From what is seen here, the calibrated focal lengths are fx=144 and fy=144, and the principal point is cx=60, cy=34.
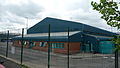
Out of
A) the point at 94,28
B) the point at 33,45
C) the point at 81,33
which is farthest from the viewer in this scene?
the point at 94,28

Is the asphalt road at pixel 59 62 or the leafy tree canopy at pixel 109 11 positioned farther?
the asphalt road at pixel 59 62

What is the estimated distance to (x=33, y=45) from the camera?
3875cm

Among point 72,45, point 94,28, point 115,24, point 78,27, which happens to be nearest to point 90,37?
point 72,45

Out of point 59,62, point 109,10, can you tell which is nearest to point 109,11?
point 109,10

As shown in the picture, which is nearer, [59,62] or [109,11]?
[109,11]

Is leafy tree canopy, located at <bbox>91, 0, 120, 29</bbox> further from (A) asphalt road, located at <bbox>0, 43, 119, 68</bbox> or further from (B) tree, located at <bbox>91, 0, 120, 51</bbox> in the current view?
(A) asphalt road, located at <bbox>0, 43, 119, 68</bbox>

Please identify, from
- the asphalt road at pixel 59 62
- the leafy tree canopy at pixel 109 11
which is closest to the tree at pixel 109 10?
the leafy tree canopy at pixel 109 11

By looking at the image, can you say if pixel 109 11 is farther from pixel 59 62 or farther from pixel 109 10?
pixel 59 62

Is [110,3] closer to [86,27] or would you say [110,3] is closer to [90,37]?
[90,37]

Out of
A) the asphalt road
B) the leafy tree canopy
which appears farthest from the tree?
the asphalt road

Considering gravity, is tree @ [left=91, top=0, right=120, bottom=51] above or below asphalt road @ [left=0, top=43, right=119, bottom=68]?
above

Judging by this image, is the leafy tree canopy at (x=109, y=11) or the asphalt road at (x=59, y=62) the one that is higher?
the leafy tree canopy at (x=109, y=11)

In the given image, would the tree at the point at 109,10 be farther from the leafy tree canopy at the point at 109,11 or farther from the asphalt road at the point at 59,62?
the asphalt road at the point at 59,62

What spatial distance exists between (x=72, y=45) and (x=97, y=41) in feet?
19.6
